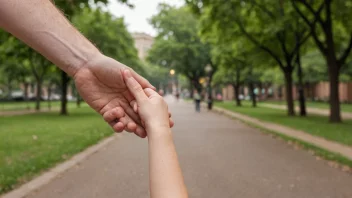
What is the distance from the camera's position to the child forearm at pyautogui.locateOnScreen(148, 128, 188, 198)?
5.34 feet

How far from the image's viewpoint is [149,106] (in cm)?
189

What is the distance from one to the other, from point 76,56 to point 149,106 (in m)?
0.52

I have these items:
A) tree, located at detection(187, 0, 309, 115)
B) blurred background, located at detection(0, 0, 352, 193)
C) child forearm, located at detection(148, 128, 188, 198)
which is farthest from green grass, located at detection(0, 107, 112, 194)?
tree, located at detection(187, 0, 309, 115)

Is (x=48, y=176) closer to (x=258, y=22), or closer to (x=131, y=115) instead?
(x=131, y=115)

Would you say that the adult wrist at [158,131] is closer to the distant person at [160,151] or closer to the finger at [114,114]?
the distant person at [160,151]

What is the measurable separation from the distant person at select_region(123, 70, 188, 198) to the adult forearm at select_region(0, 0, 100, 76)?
0.41 metres

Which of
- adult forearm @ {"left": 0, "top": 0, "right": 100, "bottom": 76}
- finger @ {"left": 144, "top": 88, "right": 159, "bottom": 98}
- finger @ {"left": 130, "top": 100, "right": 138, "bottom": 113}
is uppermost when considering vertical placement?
adult forearm @ {"left": 0, "top": 0, "right": 100, "bottom": 76}

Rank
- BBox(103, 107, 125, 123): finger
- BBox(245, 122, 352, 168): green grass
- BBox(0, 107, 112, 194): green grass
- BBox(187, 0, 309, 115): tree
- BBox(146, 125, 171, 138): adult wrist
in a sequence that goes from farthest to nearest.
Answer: BBox(187, 0, 309, 115): tree → BBox(245, 122, 352, 168): green grass → BBox(0, 107, 112, 194): green grass → BBox(103, 107, 125, 123): finger → BBox(146, 125, 171, 138): adult wrist

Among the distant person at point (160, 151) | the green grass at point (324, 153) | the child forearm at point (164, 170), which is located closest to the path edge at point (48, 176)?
the distant person at point (160, 151)

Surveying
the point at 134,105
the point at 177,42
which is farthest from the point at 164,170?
the point at 177,42

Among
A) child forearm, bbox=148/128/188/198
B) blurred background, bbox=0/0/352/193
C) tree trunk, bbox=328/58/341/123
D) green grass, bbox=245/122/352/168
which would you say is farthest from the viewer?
tree trunk, bbox=328/58/341/123

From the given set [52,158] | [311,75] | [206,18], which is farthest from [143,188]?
[311,75]

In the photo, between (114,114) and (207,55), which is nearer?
(114,114)

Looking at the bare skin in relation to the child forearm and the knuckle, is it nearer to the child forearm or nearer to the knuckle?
the knuckle
